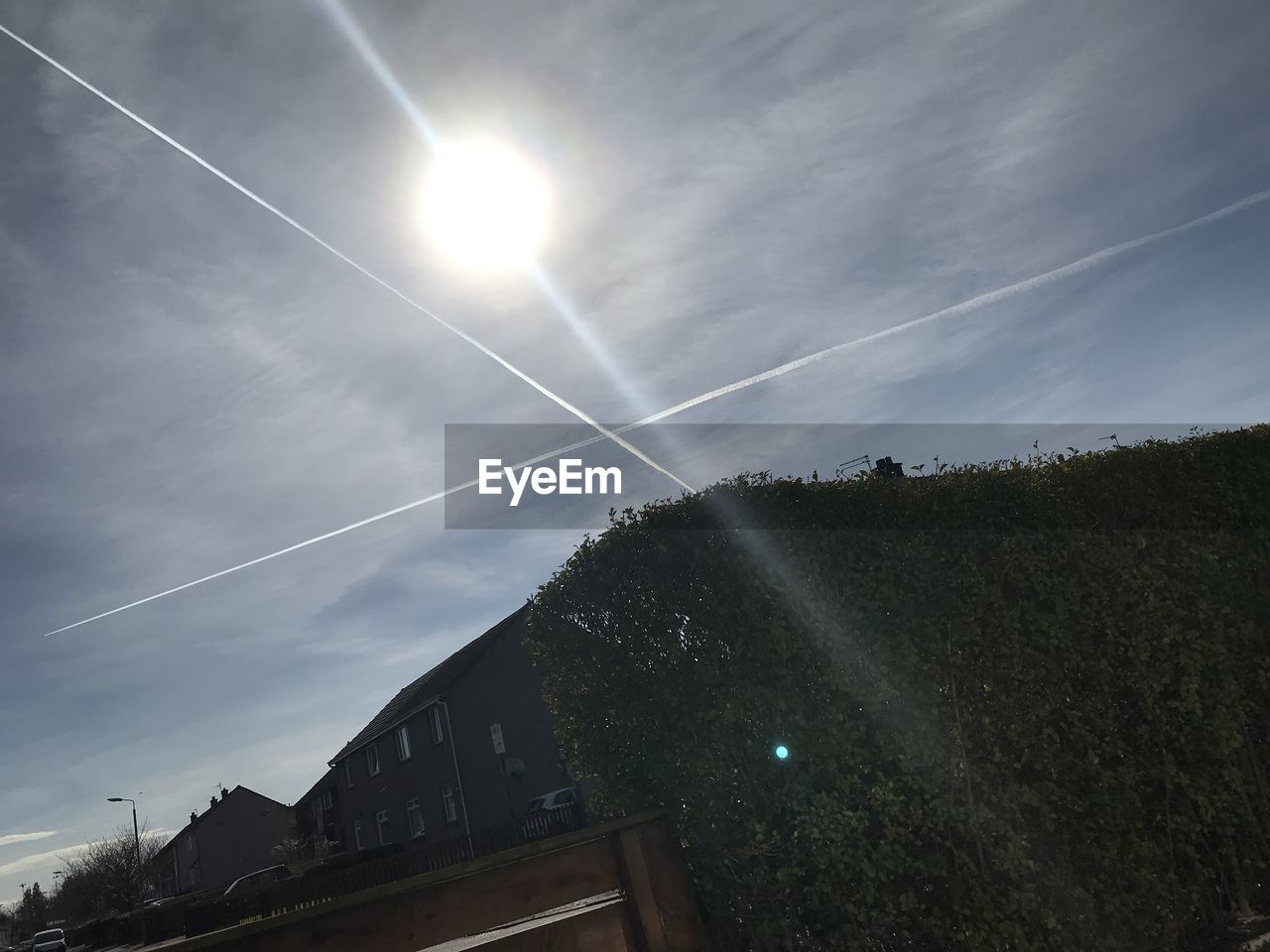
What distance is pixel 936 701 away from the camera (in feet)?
19.7

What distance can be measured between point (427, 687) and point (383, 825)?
7.53 m

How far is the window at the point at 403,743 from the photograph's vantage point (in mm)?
36438

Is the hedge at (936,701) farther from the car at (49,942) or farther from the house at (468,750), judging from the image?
the car at (49,942)

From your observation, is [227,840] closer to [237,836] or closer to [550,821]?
[237,836]

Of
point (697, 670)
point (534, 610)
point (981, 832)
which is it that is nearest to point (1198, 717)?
point (981, 832)

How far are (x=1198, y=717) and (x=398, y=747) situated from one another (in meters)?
35.7

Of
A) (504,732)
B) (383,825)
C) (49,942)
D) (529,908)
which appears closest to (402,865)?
(529,908)

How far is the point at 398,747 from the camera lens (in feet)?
123

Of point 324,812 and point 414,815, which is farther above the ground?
point 324,812

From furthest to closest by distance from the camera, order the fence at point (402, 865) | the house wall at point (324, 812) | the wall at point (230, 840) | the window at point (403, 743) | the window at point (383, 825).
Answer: the wall at point (230, 840) < the house wall at point (324, 812) < the window at point (383, 825) < the window at point (403, 743) < the fence at point (402, 865)

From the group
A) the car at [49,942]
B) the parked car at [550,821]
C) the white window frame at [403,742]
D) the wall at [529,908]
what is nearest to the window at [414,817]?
the white window frame at [403,742]

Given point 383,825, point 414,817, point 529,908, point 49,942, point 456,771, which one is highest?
point 456,771

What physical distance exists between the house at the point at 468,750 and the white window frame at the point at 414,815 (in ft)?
0.14

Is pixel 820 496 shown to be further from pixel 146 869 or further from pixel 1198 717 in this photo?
pixel 146 869
